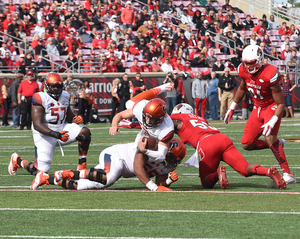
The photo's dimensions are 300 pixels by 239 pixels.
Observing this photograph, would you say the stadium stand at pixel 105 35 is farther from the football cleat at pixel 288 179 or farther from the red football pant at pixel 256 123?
the football cleat at pixel 288 179

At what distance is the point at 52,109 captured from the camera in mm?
7023

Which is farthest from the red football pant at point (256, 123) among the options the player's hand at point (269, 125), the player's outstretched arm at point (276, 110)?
the player's hand at point (269, 125)

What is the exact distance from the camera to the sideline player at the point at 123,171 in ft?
19.2

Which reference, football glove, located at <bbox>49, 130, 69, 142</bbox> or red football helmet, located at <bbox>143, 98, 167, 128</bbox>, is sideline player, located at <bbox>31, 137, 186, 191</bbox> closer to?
red football helmet, located at <bbox>143, 98, 167, 128</bbox>

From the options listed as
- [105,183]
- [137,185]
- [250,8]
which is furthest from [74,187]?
[250,8]

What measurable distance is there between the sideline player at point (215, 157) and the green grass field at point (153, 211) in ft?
0.50

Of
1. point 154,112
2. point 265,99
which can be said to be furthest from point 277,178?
point 154,112

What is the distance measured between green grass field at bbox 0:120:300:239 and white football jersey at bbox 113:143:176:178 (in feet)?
0.77

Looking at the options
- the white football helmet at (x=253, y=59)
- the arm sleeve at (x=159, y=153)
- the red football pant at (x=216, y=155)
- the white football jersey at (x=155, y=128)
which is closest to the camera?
the arm sleeve at (x=159, y=153)

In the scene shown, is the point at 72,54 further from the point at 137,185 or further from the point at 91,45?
the point at 137,185

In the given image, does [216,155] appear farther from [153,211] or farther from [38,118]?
[38,118]

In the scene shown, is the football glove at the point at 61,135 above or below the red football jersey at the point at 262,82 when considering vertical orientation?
below

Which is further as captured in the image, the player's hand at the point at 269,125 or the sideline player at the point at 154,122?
the player's hand at the point at 269,125

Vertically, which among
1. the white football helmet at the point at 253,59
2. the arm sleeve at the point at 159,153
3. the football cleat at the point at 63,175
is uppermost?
the white football helmet at the point at 253,59
